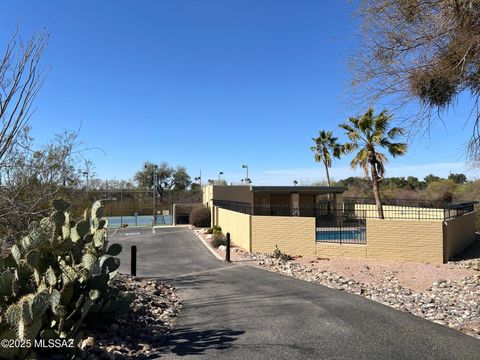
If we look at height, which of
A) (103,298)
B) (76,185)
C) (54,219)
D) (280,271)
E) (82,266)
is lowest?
(280,271)

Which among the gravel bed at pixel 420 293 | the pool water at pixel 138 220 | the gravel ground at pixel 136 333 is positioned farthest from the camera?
the pool water at pixel 138 220

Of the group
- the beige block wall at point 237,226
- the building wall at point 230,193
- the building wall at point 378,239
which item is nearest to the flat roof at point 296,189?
the building wall at point 230,193

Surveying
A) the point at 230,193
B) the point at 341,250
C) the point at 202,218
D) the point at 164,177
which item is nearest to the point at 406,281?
the point at 341,250

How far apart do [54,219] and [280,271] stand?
987 centimetres

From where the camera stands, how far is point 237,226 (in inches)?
832

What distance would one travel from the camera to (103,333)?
17.9 feet

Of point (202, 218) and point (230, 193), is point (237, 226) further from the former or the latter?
point (230, 193)

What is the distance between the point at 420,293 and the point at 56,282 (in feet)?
32.9

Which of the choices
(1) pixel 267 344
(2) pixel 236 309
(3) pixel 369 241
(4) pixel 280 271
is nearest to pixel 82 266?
(1) pixel 267 344

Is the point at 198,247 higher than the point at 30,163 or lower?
lower

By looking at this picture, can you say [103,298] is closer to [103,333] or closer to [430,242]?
[103,333]

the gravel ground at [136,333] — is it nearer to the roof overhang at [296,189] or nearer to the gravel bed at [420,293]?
the gravel bed at [420,293]

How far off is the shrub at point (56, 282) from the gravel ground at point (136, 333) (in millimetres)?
224

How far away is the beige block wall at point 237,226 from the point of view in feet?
62.5
